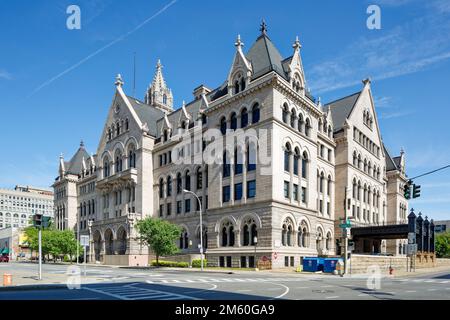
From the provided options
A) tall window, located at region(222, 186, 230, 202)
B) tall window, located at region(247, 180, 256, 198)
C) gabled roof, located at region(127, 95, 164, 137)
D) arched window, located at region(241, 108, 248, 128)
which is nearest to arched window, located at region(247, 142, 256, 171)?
tall window, located at region(247, 180, 256, 198)

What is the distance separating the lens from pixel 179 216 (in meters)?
56.5

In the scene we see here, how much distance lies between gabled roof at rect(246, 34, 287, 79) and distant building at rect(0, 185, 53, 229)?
161005 millimetres

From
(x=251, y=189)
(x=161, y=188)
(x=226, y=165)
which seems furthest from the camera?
(x=161, y=188)

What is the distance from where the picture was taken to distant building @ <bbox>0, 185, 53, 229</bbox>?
17530cm

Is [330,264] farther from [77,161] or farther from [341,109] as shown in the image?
[77,161]

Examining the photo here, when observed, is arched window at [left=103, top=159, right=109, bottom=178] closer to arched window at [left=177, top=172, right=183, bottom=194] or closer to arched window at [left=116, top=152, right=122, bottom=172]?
arched window at [left=116, top=152, right=122, bottom=172]

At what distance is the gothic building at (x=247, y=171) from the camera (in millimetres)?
43938

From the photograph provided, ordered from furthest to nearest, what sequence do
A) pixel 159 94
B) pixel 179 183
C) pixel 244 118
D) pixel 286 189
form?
1. pixel 159 94
2. pixel 179 183
3. pixel 244 118
4. pixel 286 189

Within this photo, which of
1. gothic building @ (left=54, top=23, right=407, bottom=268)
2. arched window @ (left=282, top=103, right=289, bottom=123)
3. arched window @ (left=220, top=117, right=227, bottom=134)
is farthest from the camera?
arched window @ (left=220, top=117, right=227, bottom=134)

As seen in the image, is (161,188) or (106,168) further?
(106,168)

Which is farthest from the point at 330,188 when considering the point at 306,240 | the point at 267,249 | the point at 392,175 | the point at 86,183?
the point at 86,183

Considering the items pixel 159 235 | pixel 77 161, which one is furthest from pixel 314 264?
pixel 77 161

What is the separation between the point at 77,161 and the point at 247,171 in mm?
59343

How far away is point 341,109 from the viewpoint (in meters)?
65.1
